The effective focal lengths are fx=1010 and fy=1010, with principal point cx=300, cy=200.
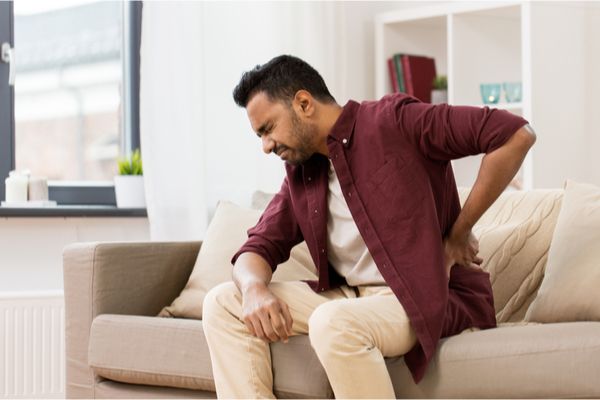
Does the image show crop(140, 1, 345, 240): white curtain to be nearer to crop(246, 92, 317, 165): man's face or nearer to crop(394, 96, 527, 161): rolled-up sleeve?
crop(246, 92, 317, 165): man's face

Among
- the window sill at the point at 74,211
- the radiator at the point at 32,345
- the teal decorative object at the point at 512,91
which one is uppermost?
the teal decorative object at the point at 512,91

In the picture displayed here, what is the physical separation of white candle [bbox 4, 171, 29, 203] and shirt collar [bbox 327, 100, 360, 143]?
1781mm

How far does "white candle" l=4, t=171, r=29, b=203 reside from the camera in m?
3.58

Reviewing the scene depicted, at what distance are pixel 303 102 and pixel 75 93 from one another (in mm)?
2002

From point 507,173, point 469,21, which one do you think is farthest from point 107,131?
point 507,173

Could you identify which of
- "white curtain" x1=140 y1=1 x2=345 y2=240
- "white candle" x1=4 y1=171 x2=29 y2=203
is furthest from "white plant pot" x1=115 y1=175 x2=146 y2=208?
"white candle" x1=4 y1=171 x2=29 y2=203

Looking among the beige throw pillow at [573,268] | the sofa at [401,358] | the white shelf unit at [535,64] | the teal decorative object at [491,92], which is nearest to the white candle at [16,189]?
the sofa at [401,358]

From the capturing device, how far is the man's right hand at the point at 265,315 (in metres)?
2.05

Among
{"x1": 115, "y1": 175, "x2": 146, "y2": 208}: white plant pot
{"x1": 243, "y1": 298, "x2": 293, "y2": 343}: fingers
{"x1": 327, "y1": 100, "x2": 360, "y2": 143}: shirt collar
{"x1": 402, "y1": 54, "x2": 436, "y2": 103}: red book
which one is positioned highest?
{"x1": 402, "y1": 54, "x2": 436, "y2": 103}: red book

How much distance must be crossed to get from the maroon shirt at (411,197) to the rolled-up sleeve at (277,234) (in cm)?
7

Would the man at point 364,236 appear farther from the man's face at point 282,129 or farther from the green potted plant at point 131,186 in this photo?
the green potted plant at point 131,186

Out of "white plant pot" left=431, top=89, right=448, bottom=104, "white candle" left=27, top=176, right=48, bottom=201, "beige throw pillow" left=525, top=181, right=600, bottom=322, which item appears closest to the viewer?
"beige throw pillow" left=525, top=181, right=600, bottom=322

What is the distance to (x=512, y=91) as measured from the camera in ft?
12.3

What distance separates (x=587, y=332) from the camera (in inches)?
77.0
